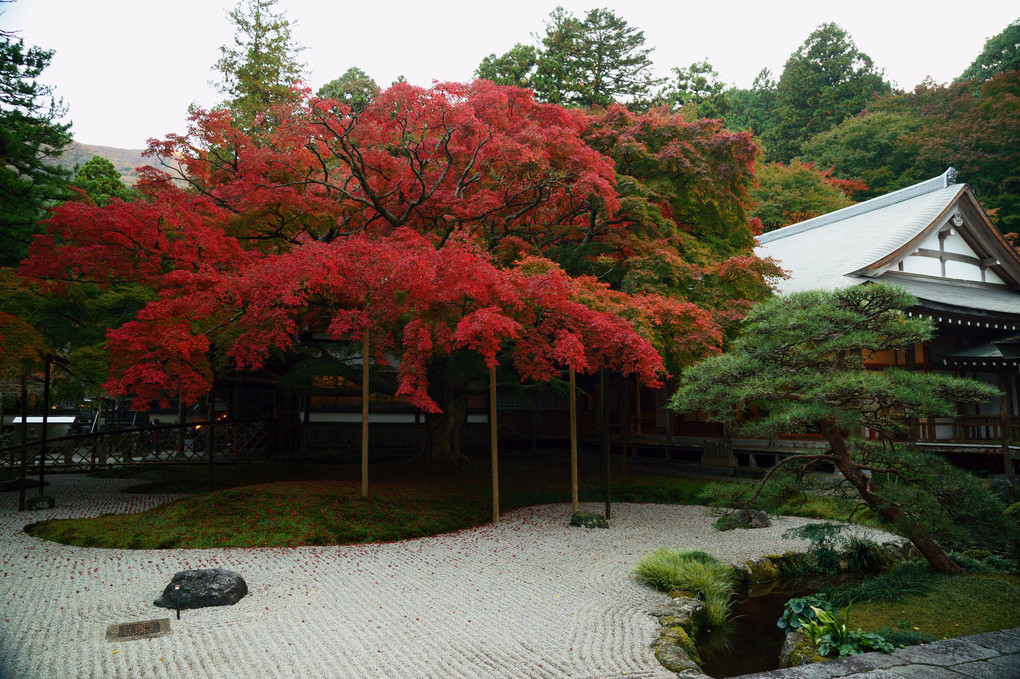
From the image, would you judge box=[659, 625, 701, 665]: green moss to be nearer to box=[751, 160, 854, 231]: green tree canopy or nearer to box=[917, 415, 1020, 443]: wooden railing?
box=[917, 415, 1020, 443]: wooden railing

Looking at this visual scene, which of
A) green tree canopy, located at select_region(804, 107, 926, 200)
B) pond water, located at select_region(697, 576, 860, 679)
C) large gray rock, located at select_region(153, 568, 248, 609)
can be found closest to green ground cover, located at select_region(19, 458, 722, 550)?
pond water, located at select_region(697, 576, 860, 679)

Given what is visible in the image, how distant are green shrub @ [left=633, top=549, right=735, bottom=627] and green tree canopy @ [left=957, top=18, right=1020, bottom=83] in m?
17.6

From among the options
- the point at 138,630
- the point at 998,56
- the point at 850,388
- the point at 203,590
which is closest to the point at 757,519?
the point at 850,388

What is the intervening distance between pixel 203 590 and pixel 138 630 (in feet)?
2.26

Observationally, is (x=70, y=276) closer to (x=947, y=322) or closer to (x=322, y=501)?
(x=322, y=501)

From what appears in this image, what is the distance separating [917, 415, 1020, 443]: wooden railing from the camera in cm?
1142

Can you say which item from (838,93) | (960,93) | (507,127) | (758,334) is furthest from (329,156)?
(838,93)

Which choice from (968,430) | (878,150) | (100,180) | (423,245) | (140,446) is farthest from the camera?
(878,150)

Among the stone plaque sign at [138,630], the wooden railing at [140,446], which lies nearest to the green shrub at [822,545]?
the stone plaque sign at [138,630]

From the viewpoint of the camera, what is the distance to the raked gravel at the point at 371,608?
4.37 meters

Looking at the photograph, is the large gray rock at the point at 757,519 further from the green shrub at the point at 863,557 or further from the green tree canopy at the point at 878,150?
the green tree canopy at the point at 878,150

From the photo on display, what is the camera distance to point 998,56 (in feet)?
74.6

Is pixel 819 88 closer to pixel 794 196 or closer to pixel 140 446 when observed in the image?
pixel 794 196

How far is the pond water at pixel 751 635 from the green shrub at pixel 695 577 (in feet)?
0.45
